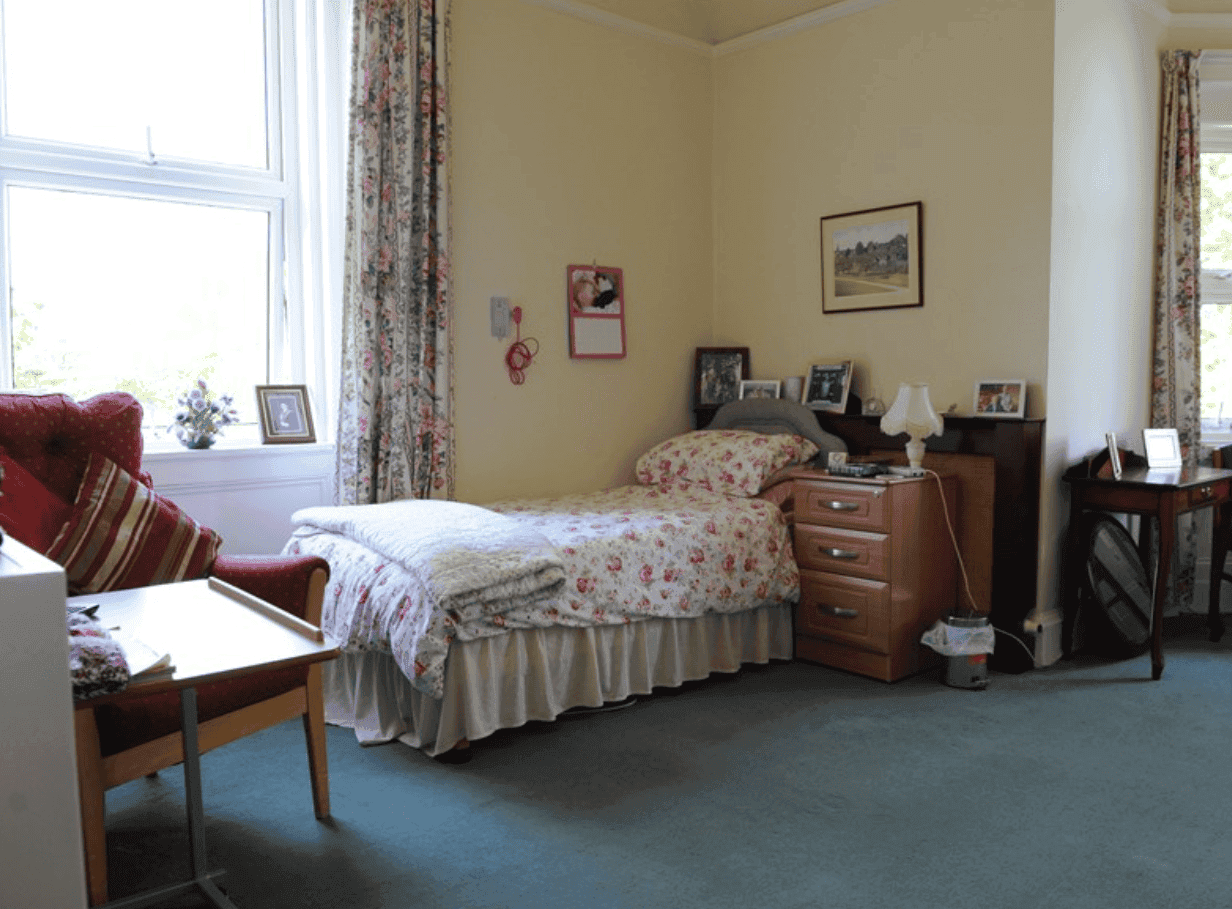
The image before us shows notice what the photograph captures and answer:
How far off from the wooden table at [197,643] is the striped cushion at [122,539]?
417 millimetres

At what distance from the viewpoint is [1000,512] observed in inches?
146

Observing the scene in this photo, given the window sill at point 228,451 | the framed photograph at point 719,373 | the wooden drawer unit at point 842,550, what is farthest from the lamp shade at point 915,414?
the window sill at point 228,451

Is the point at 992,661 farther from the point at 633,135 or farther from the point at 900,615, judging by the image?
the point at 633,135

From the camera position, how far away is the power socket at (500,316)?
13.5 feet

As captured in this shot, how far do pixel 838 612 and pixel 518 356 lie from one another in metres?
1.69

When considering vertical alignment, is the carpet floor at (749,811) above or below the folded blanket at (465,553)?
below

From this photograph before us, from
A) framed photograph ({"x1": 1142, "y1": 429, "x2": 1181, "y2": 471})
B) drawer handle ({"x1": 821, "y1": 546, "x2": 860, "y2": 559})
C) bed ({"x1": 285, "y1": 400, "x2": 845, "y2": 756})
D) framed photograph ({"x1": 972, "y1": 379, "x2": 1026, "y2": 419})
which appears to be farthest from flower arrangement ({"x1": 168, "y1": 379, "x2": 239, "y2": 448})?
framed photograph ({"x1": 1142, "y1": 429, "x2": 1181, "y2": 471})

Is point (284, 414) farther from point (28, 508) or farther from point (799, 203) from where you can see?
point (799, 203)

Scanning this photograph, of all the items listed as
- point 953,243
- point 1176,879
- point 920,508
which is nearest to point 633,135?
point 953,243

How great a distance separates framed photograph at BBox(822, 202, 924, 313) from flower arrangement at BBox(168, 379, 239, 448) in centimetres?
259

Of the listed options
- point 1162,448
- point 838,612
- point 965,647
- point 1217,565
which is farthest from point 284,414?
point 1217,565

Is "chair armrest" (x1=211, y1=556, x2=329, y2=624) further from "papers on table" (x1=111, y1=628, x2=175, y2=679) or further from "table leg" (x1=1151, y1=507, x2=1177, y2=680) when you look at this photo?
"table leg" (x1=1151, y1=507, x2=1177, y2=680)

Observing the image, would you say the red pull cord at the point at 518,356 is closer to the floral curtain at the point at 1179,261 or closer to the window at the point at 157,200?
the window at the point at 157,200

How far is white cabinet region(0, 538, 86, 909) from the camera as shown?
1290 mm
